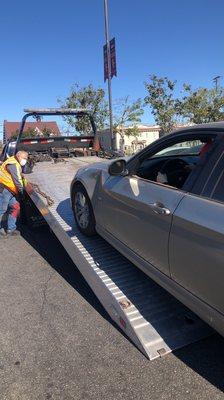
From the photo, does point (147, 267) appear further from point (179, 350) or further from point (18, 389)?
point (18, 389)

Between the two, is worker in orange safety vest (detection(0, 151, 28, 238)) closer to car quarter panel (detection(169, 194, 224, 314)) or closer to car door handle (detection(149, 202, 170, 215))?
car door handle (detection(149, 202, 170, 215))

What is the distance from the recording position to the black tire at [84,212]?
4.96 m

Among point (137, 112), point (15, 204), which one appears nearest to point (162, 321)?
point (15, 204)

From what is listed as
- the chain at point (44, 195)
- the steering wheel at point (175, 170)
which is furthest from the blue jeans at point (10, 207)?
the steering wheel at point (175, 170)

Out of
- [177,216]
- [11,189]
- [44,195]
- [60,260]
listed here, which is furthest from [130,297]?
[11,189]

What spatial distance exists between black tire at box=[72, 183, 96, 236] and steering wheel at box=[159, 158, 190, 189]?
4.03ft

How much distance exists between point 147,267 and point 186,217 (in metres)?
0.81

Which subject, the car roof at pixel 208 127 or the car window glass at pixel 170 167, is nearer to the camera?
the car roof at pixel 208 127

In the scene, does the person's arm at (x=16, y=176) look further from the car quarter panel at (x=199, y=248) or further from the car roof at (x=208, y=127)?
the car quarter panel at (x=199, y=248)

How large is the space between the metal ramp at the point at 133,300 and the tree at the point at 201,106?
2590 centimetres

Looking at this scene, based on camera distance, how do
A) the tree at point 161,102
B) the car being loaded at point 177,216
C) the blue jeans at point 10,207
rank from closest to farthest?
the car being loaded at point 177,216, the blue jeans at point 10,207, the tree at point 161,102

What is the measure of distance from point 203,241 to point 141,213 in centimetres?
91

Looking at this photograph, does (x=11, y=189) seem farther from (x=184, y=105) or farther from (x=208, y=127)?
(x=184, y=105)

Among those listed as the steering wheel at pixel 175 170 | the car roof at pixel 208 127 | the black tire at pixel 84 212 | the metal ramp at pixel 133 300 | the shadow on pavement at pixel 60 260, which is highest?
the car roof at pixel 208 127
